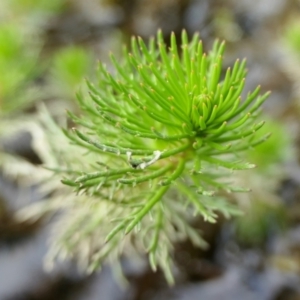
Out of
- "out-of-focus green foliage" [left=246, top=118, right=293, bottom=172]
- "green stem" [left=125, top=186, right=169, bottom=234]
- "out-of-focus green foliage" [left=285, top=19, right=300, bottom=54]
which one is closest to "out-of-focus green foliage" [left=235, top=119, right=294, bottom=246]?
"out-of-focus green foliage" [left=246, top=118, right=293, bottom=172]

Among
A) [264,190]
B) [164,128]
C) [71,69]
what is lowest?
[264,190]

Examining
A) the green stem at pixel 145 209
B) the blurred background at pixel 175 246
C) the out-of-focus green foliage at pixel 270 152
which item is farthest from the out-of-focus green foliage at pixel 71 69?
the green stem at pixel 145 209

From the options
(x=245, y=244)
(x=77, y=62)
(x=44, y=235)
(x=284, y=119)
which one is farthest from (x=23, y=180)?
(x=284, y=119)

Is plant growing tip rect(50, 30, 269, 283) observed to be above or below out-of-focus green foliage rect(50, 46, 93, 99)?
below

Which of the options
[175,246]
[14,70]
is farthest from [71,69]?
[175,246]

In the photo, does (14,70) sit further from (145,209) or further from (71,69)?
(145,209)

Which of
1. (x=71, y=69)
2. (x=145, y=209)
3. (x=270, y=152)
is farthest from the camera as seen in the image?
(x=71, y=69)

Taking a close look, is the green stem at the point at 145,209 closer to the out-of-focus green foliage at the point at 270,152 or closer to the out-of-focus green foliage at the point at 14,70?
the out-of-focus green foliage at the point at 270,152

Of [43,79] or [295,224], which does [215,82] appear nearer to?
[295,224]

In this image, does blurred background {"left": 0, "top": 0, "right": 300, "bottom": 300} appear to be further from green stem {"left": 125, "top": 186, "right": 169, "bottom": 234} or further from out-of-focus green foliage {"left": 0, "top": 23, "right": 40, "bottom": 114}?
green stem {"left": 125, "top": 186, "right": 169, "bottom": 234}

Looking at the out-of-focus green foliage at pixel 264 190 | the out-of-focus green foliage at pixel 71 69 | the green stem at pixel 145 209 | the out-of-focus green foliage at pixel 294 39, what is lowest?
the out-of-focus green foliage at pixel 264 190

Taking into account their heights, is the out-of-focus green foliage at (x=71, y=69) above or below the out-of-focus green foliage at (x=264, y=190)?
above
